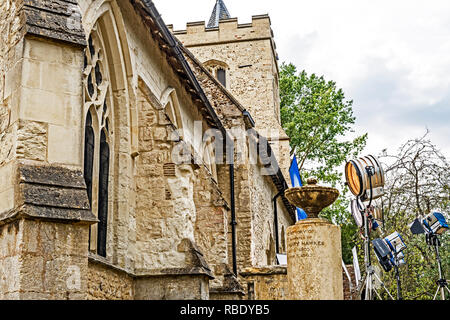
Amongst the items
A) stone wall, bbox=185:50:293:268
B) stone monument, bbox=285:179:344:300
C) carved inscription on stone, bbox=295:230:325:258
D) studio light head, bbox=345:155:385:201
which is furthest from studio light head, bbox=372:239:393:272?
stone wall, bbox=185:50:293:268

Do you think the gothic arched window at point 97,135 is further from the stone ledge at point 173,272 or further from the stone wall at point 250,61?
the stone wall at point 250,61

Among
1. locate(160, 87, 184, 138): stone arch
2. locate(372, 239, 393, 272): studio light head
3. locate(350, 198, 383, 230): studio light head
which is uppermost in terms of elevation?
locate(160, 87, 184, 138): stone arch

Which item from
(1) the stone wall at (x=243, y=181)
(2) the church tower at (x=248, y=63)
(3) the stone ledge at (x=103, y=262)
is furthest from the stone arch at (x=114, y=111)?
(2) the church tower at (x=248, y=63)

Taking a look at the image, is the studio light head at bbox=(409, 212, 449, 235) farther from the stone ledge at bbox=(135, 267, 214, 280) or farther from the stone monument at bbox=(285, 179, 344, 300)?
the stone ledge at bbox=(135, 267, 214, 280)

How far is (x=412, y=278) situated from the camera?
16.1 meters

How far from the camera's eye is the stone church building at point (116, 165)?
5.36 m

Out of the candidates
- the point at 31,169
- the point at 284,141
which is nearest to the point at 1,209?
the point at 31,169

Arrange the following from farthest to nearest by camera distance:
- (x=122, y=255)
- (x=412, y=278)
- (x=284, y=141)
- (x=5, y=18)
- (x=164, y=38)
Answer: (x=284, y=141), (x=412, y=278), (x=164, y=38), (x=122, y=255), (x=5, y=18)

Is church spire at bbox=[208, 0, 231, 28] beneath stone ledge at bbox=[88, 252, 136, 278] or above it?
above

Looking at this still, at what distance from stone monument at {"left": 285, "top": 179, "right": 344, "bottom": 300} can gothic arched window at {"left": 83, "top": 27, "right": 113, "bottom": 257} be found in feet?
8.72

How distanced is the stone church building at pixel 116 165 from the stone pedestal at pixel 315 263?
1997 mm

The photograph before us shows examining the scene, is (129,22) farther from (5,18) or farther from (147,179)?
(5,18)

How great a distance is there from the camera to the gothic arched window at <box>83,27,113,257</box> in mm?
8164

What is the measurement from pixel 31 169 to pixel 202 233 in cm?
750
